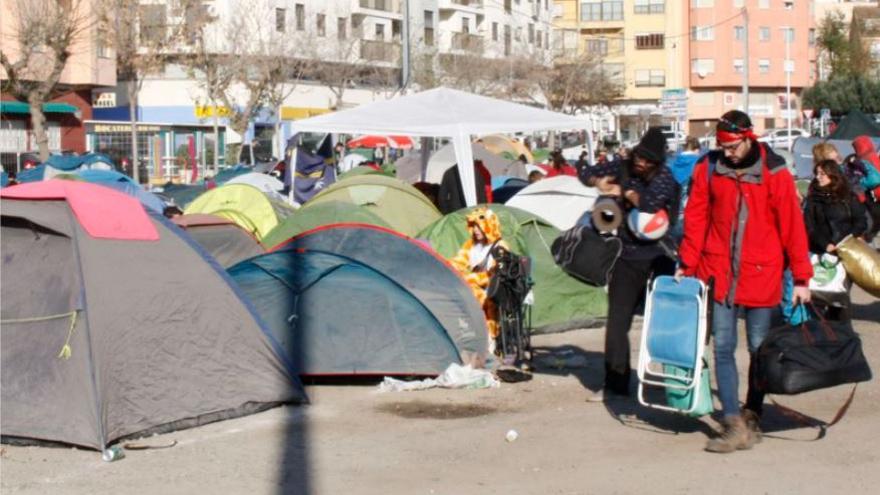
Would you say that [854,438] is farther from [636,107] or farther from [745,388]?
[636,107]

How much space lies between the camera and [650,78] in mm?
84312

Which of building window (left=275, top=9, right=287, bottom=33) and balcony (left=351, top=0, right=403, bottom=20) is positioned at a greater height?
balcony (left=351, top=0, right=403, bottom=20)

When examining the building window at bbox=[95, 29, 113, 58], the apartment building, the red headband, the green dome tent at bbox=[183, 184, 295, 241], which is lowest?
the green dome tent at bbox=[183, 184, 295, 241]

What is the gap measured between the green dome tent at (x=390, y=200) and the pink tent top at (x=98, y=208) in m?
6.59

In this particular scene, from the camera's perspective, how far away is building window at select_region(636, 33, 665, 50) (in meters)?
83.9

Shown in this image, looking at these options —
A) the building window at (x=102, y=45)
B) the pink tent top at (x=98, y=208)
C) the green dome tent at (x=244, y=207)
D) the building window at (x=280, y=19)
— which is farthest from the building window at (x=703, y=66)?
the pink tent top at (x=98, y=208)

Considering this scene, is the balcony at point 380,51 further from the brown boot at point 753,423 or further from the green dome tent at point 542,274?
the brown boot at point 753,423

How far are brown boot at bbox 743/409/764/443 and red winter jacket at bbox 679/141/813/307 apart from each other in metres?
0.70

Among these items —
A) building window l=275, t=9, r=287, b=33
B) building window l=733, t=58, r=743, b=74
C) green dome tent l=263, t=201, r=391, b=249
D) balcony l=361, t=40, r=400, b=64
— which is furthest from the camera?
building window l=733, t=58, r=743, b=74

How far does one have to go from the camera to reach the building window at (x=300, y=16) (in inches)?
2223

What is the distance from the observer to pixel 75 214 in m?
8.45

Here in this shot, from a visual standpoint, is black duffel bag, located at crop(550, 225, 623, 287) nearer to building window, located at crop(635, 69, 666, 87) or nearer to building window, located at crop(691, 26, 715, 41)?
building window, located at crop(635, 69, 666, 87)

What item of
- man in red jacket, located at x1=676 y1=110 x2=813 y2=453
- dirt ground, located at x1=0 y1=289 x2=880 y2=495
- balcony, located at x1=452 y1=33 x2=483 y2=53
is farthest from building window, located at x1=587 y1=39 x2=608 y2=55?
man in red jacket, located at x1=676 y1=110 x2=813 y2=453

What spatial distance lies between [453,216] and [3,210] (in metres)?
5.52
